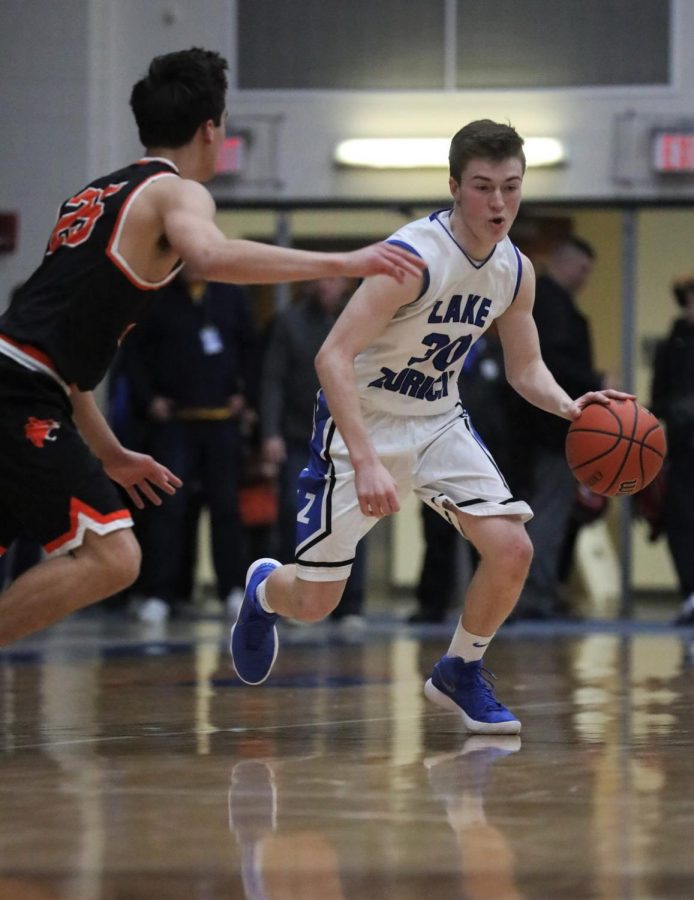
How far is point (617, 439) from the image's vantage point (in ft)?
18.2

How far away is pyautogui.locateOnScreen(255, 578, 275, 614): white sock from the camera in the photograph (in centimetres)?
612

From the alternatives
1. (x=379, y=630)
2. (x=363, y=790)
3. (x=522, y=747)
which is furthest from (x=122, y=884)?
(x=379, y=630)

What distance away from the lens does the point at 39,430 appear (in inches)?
194

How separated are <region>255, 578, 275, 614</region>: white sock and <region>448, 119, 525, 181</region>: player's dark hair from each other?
5.46ft

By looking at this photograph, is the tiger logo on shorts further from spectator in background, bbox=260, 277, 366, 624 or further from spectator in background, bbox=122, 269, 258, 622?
spectator in background, bbox=122, 269, 258, 622

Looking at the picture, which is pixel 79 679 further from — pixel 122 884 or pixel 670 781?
pixel 122 884

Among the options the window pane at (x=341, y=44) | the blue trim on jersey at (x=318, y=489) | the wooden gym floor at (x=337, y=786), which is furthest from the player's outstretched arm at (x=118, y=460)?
the window pane at (x=341, y=44)

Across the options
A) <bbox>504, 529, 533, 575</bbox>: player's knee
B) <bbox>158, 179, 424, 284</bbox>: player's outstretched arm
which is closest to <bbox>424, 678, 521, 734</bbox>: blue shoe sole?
<bbox>504, 529, 533, 575</bbox>: player's knee

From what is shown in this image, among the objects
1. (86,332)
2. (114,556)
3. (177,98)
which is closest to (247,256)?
(86,332)

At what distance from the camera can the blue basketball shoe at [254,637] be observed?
20.3 feet

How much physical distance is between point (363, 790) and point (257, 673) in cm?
197

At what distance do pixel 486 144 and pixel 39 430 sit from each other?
160 cm

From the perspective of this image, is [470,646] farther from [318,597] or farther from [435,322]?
[435,322]

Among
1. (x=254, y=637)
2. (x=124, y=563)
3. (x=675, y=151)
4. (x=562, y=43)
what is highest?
(x=562, y=43)
